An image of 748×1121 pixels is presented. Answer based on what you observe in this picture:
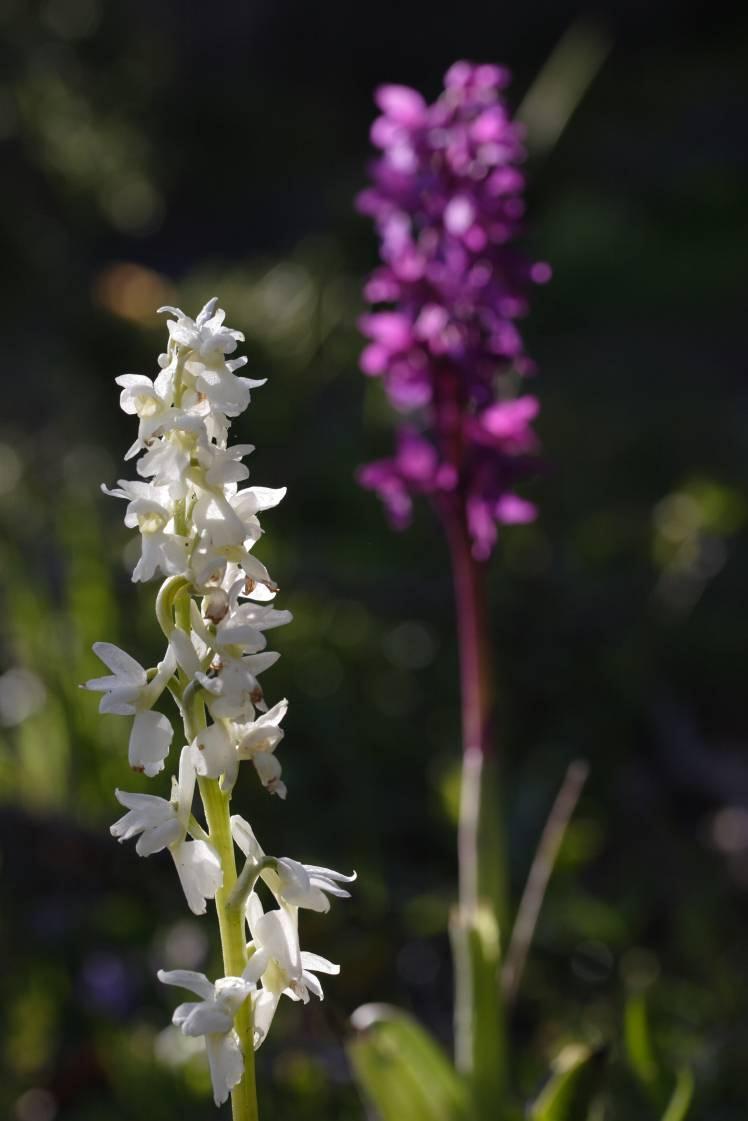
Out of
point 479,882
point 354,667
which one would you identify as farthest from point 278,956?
point 354,667

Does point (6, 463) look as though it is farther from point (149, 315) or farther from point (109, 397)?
point (149, 315)

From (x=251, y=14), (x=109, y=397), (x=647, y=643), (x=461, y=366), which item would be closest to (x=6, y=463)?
(x=109, y=397)

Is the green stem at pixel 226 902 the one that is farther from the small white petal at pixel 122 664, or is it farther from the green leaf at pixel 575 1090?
the green leaf at pixel 575 1090

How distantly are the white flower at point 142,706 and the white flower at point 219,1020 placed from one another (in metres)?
0.13

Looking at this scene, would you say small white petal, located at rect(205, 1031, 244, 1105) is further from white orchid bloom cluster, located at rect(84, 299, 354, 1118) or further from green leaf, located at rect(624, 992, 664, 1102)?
green leaf, located at rect(624, 992, 664, 1102)

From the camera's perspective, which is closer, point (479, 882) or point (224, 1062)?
point (224, 1062)

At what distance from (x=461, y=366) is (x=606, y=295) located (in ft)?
18.0

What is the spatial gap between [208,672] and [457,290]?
0.85 m

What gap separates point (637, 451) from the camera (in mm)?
4270

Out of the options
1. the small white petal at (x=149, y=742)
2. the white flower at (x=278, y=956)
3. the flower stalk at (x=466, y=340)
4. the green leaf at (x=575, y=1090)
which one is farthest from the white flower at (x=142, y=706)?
the flower stalk at (x=466, y=340)

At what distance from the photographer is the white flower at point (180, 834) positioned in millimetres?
806

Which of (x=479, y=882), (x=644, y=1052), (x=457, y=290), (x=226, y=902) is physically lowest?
(x=644, y=1052)

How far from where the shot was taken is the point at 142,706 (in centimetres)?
82

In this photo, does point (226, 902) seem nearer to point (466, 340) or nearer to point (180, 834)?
point (180, 834)
